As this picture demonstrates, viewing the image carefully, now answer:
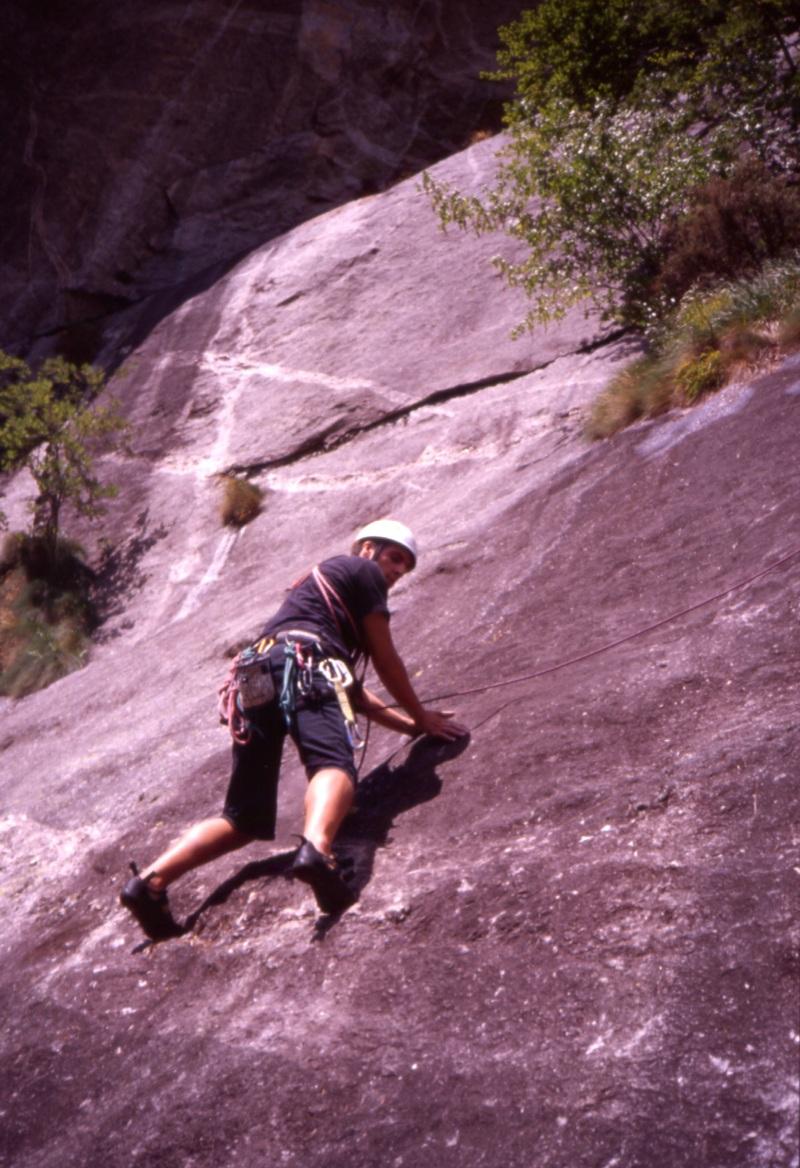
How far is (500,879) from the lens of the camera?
3803 mm

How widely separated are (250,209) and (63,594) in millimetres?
10212

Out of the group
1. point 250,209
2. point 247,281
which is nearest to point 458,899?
point 247,281

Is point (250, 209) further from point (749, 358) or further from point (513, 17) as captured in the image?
point (749, 358)

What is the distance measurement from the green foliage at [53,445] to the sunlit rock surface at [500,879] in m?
4.95

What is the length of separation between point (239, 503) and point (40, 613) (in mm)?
2654

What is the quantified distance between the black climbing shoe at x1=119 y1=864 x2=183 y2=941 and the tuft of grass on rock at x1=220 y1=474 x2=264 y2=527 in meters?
8.09

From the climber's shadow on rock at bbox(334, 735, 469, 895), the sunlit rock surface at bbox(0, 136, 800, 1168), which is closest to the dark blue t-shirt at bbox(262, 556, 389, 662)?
the climber's shadow on rock at bbox(334, 735, 469, 895)

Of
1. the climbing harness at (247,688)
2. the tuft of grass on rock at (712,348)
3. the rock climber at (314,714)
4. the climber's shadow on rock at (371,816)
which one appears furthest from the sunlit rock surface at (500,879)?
the climbing harness at (247,688)

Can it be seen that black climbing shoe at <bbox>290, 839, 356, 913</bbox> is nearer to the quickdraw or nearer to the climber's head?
the quickdraw

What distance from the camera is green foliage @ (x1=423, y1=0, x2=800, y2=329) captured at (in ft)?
35.4

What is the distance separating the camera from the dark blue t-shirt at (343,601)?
4.73 m

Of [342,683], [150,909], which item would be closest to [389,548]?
[342,683]

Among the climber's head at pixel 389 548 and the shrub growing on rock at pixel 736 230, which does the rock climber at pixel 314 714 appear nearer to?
the climber's head at pixel 389 548

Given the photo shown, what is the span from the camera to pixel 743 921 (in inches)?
123
